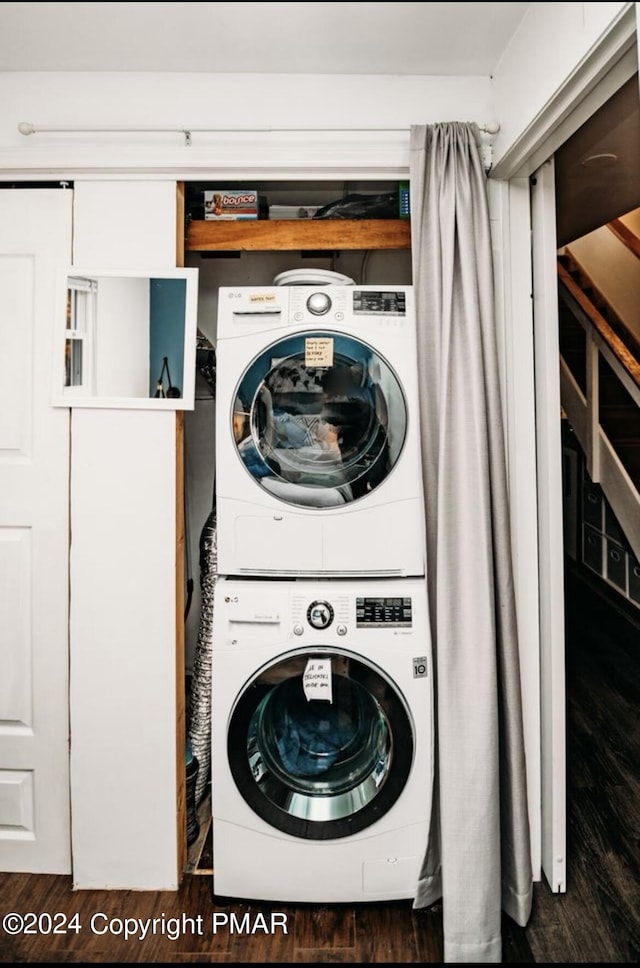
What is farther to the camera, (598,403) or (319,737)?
(598,403)

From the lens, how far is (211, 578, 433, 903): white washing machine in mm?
1771

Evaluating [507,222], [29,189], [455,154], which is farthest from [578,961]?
[29,189]

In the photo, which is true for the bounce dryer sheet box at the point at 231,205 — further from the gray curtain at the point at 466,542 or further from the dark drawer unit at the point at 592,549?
the dark drawer unit at the point at 592,549

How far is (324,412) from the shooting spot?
185 centimetres

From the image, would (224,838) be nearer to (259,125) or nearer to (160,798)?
(160,798)

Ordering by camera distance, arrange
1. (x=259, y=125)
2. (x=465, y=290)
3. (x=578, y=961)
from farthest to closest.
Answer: (x=259, y=125) < (x=465, y=290) < (x=578, y=961)

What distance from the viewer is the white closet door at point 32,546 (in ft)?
6.39

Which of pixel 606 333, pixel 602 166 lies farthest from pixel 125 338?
pixel 606 333

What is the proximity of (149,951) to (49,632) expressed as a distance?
3.12ft

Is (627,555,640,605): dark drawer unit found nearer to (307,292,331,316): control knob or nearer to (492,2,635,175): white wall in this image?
(492,2,635,175): white wall

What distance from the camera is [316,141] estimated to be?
192cm

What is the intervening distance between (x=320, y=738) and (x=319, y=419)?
3.13ft

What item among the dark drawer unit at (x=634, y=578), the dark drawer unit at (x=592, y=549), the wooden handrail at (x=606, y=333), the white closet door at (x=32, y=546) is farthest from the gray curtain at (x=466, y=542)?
the dark drawer unit at (x=592, y=549)

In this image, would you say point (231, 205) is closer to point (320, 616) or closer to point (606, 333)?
point (320, 616)
